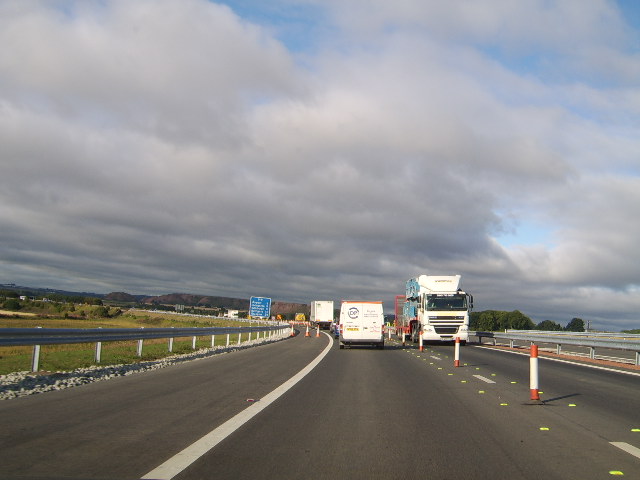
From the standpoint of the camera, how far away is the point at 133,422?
8.24 metres

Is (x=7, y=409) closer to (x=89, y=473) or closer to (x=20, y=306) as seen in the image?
(x=89, y=473)

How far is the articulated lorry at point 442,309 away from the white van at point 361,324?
4363 millimetres

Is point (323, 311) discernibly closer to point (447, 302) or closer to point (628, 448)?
point (447, 302)

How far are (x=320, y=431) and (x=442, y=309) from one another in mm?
29240

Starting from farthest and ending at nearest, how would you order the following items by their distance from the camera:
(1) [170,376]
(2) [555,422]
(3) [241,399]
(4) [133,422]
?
(1) [170,376]
(3) [241,399]
(2) [555,422]
(4) [133,422]

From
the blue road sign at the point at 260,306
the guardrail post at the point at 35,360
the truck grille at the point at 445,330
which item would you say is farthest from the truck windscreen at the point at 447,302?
the guardrail post at the point at 35,360

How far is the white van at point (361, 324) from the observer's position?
31469 millimetres

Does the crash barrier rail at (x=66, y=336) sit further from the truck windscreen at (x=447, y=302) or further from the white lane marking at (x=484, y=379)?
the truck windscreen at (x=447, y=302)

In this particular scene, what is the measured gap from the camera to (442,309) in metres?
36.1

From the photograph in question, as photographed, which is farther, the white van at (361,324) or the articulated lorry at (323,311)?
the articulated lorry at (323,311)

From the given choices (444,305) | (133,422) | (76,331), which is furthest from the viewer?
(444,305)

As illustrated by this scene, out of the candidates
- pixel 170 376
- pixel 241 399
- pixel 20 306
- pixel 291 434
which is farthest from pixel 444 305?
pixel 20 306

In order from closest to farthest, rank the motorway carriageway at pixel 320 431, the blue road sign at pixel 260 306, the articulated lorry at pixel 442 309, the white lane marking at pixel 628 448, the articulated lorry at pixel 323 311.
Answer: the motorway carriageway at pixel 320 431 < the white lane marking at pixel 628 448 < the articulated lorry at pixel 442 309 < the blue road sign at pixel 260 306 < the articulated lorry at pixel 323 311

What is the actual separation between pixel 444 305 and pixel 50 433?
101 feet
